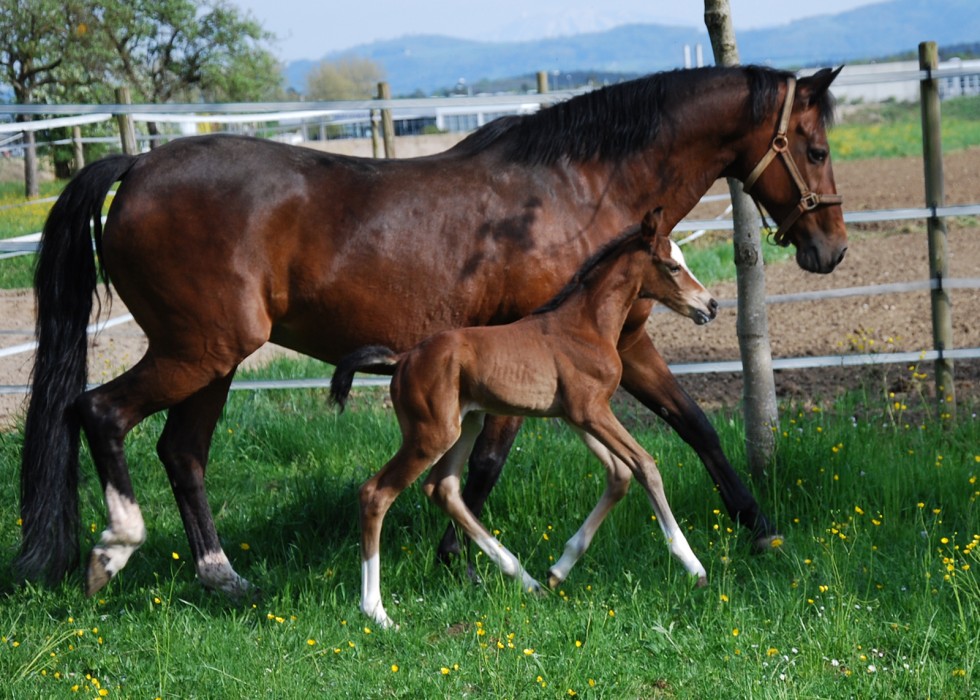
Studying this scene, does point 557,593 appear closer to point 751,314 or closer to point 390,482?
point 390,482

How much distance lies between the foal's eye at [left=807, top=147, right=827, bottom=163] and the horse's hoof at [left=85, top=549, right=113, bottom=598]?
3172 millimetres

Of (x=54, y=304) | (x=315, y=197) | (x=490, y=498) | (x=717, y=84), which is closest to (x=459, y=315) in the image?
(x=315, y=197)

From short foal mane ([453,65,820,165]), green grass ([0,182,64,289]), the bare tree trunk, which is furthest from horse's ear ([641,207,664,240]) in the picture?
green grass ([0,182,64,289])

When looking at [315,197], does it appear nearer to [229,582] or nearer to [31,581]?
[229,582]

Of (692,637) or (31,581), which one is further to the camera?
(31,581)

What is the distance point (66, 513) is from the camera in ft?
14.6

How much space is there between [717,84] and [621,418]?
8.44ft

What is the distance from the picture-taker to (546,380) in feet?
13.0

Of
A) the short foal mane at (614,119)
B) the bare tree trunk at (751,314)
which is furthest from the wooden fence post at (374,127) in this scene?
the short foal mane at (614,119)

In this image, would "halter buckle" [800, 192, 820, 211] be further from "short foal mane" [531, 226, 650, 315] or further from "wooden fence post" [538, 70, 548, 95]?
"wooden fence post" [538, 70, 548, 95]

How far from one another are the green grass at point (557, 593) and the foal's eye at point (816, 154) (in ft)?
4.31

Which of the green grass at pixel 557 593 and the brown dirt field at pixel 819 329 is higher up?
the brown dirt field at pixel 819 329

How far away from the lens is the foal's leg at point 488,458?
14.8 feet

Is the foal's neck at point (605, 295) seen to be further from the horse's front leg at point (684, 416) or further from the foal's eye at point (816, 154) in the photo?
the foal's eye at point (816, 154)
